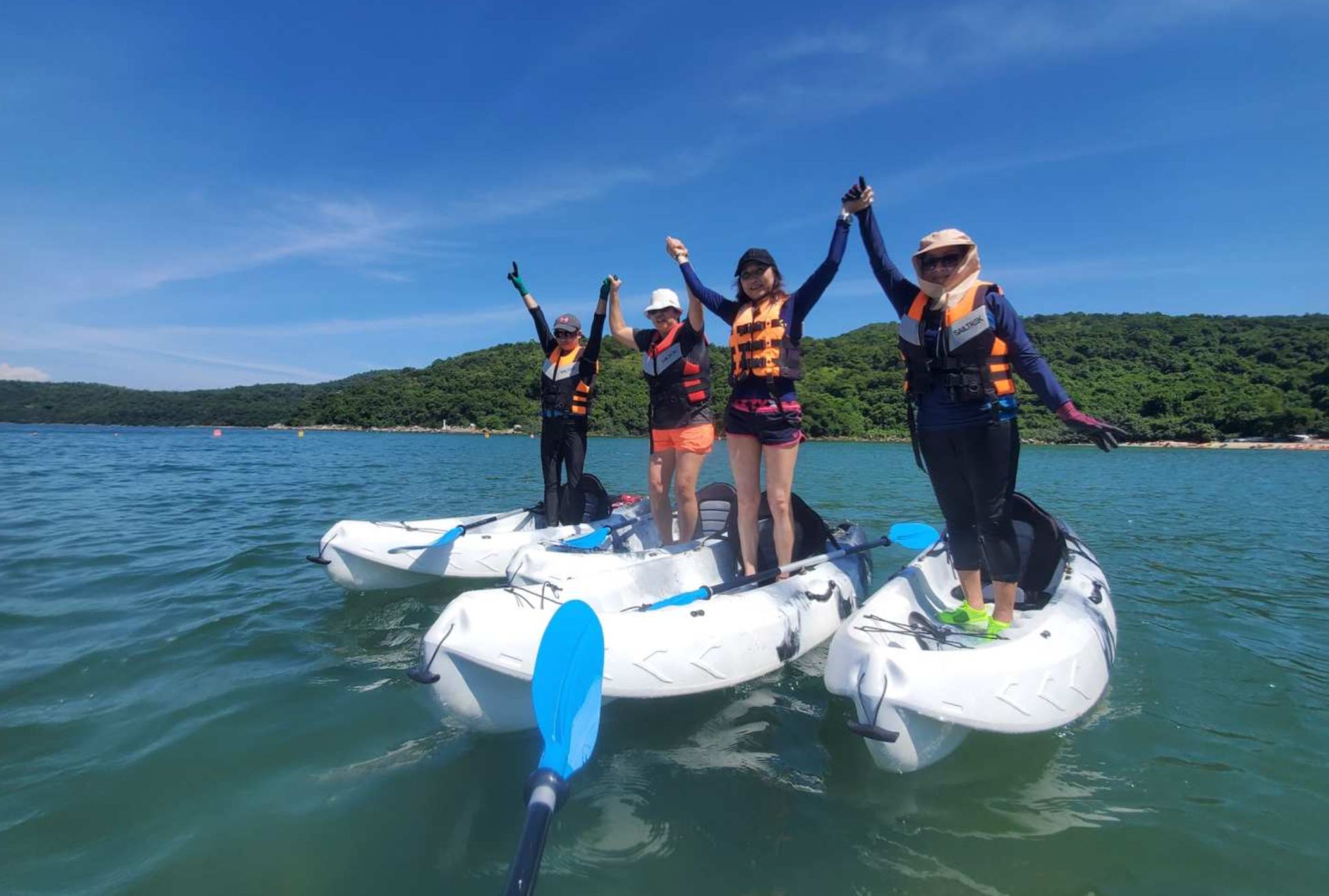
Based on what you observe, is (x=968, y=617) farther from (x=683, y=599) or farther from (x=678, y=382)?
(x=678, y=382)

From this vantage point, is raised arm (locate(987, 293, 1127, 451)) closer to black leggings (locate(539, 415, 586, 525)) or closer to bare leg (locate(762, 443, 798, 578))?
bare leg (locate(762, 443, 798, 578))

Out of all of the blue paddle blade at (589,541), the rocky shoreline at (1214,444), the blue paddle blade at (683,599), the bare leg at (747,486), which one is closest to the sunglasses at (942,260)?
the bare leg at (747,486)

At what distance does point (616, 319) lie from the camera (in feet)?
18.3

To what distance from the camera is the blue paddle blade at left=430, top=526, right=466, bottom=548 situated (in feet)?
18.0

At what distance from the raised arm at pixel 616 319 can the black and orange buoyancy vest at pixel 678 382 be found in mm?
297

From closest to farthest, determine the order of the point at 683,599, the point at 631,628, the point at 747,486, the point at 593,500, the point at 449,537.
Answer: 1. the point at 631,628
2. the point at 683,599
3. the point at 747,486
4. the point at 449,537
5. the point at 593,500

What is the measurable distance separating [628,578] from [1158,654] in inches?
157

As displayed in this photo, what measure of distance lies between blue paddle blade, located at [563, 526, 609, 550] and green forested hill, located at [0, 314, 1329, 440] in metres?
34.7

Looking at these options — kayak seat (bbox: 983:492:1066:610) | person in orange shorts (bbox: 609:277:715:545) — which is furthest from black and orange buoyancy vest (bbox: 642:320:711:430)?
kayak seat (bbox: 983:492:1066:610)

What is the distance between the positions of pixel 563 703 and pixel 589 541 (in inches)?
117

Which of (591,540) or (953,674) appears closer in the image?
(953,674)

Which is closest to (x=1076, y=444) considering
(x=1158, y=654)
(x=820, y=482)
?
(x=820, y=482)

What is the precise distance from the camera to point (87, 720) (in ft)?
10.8

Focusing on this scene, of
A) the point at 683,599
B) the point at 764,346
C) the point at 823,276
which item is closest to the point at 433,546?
the point at 683,599
